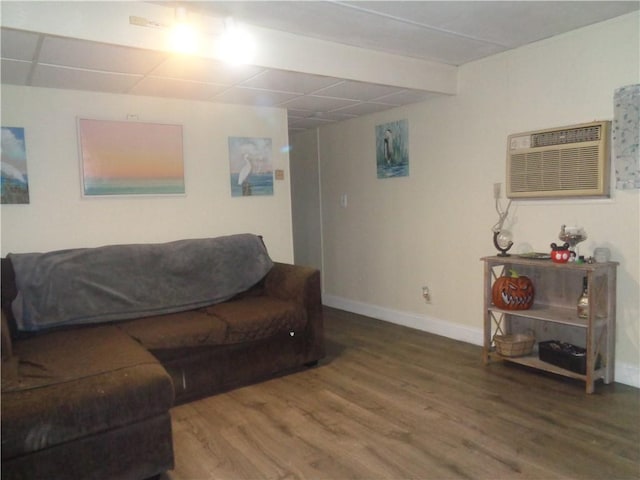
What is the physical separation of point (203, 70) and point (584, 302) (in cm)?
277

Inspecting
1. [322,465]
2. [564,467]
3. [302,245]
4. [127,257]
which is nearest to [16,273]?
[127,257]

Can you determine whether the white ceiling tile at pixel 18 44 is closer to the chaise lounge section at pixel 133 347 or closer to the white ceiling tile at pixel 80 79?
the white ceiling tile at pixel 80 79

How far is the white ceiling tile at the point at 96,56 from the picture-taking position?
2381mm

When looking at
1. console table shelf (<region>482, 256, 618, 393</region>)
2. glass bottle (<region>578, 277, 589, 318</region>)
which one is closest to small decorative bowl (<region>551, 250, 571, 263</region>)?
console table shelf (<region>482, 256, 618, 393</region>)

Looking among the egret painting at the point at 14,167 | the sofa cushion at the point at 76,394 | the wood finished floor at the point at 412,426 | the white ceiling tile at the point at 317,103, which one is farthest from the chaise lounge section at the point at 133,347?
the white ceiling tile at the point at 317,103

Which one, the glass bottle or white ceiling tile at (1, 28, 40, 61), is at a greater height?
white ceiling tile at (1, 28, 40, 61)

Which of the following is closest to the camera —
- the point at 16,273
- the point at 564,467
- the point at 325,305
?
the point at 564,467

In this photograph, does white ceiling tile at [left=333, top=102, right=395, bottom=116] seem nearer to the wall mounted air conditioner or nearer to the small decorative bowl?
the wall mounted air conditioner

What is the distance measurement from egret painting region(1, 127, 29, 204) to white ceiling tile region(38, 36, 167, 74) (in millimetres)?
642

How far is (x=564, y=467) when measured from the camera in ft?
6.63

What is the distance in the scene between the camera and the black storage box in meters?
2.80

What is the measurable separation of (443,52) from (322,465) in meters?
2.84

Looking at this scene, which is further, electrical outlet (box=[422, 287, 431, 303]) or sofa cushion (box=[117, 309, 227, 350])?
electrical outlet (box=[422, 287, 431, 303])

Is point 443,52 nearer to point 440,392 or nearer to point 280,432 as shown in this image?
point 440,392
